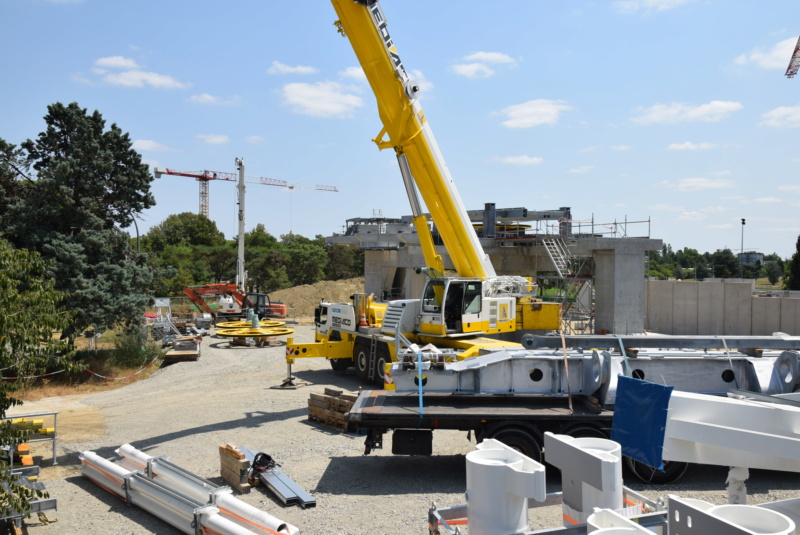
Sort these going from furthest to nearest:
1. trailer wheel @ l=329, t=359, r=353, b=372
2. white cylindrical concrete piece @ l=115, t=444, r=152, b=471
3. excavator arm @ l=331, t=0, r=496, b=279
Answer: trailer wheel @ l=329, t=359, r=353, b=372
excavator arm @ l=331, t=0, r=496, b=279
white cylindrical concrete piece @ l=115, t=444, r=152, b=471

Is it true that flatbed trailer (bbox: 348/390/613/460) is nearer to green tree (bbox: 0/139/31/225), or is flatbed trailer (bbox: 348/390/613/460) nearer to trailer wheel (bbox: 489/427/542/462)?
trailer wheel (bbox: 489/427/542/462)

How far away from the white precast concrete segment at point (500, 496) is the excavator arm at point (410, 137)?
35.2 feet

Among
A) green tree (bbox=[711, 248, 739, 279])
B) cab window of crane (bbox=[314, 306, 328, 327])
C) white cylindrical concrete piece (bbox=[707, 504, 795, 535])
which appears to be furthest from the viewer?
green tree (bbox=[711, 248, 739, 279])

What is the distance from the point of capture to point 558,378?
31.4 feet

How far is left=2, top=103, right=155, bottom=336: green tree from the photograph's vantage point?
61.2 ft

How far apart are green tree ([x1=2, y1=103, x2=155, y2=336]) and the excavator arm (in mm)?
10269

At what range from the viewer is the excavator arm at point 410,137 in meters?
13.0

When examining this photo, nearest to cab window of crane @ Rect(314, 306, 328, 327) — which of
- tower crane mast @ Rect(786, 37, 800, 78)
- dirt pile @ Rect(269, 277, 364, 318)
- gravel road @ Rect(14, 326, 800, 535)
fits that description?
gravel road @ Rect(14, 326, 800, 535)

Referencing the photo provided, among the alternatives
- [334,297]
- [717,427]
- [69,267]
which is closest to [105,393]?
[69,267]

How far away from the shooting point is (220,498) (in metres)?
7.16

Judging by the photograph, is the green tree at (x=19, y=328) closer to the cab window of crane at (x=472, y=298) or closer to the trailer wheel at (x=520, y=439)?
the trailer wheel at (x=520, y=439)

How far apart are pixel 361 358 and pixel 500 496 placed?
13.2 metres

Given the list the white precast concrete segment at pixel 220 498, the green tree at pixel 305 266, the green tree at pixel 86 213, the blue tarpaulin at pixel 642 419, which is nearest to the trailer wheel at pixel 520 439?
the white precast concrete segment at pixel 220 498

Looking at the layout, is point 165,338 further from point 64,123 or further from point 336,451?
point 336,451
